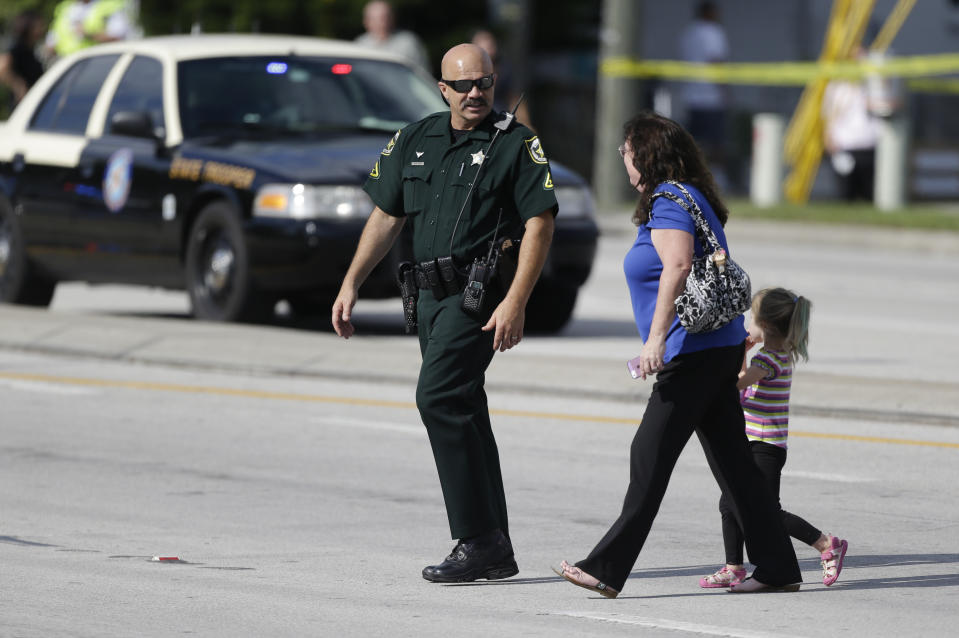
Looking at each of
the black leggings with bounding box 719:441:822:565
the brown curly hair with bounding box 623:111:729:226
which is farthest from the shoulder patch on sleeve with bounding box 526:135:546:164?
the black leggings with bounding box 719:441:822:565

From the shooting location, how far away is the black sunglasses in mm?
6828

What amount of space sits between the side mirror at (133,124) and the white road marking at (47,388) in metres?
2.31

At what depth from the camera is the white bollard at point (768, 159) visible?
26422 millimetres

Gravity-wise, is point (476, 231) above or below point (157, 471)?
above

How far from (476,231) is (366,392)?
4.66 metres

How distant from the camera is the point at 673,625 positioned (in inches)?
244

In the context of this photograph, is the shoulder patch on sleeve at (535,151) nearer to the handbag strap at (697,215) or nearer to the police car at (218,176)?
the handbag strap at (697,215)

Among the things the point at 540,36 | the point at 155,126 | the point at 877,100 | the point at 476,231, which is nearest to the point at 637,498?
the point at 476,231

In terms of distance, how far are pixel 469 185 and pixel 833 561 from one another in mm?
1630

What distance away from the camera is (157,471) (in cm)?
896

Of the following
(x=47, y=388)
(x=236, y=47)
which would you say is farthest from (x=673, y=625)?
(x=236, y=47)

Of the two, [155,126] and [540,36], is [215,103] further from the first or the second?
[540,36]

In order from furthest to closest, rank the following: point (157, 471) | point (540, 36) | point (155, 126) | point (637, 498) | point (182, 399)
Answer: point (540, 36) → point (155, 126) → point (182, 399) → point (157, 471) → point (637, 498)

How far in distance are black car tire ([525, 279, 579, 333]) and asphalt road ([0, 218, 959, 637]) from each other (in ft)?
0.53
